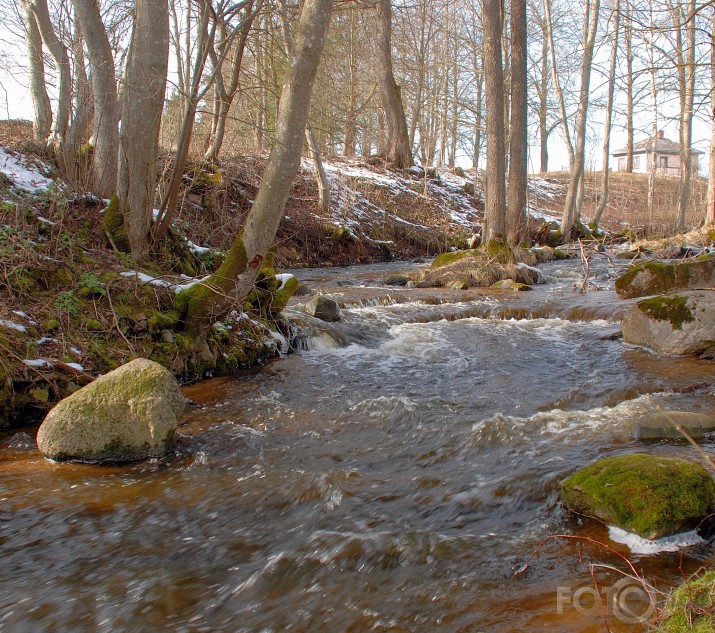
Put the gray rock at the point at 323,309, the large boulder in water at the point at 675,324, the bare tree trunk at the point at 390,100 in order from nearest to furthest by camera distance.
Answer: the large boulder in water at the point at 675,324 → the gray rock at the point at 323,309 → the bare tree trunk at the point at 390,100

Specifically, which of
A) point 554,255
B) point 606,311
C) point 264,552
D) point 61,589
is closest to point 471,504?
point 264,552

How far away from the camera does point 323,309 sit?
9.05 metres

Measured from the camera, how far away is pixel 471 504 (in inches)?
148

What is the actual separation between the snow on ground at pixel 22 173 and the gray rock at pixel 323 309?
4185 mm

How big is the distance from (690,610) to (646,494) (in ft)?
4.43

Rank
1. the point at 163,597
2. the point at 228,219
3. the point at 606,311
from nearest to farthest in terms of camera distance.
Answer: the point at 163,597
the point at 606,311
the point at 228,219

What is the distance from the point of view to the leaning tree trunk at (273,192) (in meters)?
5.60

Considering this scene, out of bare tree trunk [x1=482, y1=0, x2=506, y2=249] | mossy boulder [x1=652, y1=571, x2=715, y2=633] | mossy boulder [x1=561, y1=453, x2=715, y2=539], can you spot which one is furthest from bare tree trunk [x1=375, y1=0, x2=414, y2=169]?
mossy boulder [x1=652, y1=571, x2=715, y2=633]

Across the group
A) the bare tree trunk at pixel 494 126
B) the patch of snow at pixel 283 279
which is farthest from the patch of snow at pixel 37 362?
the bare tree trunk at pixel 494 126

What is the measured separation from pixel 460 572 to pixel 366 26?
77.3 ft

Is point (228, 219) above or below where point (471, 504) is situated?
above

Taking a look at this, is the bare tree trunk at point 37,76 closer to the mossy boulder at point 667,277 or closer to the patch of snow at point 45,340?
the patch of snow at point 45,340

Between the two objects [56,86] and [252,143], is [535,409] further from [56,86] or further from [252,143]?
[252,143]

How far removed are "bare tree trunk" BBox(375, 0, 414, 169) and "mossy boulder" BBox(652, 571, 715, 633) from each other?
2168 cm
